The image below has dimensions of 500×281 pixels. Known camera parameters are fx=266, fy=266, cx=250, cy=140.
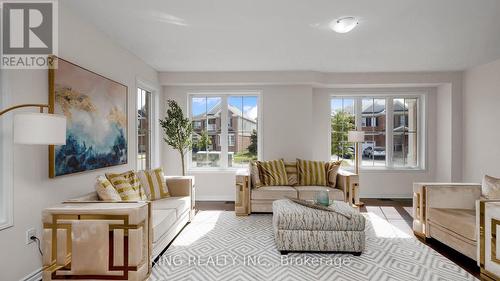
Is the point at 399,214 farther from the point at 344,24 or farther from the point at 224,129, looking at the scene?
the point at 224,129

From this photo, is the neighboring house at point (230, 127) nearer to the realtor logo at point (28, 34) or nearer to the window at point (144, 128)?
the window at point (144, 128)

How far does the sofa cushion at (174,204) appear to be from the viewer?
137 inches

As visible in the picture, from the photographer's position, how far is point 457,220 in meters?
2.97

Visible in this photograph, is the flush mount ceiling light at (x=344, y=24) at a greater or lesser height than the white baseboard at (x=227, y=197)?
greater

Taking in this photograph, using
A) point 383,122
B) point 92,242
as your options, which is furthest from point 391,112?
point 92,242

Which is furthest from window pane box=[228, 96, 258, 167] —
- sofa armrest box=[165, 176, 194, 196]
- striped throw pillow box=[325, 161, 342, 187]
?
sofa armrest box=[165, 176, 194, 196]

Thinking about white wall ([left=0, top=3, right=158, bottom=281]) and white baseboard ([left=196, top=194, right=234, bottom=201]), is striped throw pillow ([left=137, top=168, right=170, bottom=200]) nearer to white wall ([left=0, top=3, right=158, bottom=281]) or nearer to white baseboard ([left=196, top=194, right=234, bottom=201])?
white wall ([left=0, top=3, right=158, bottom=281])

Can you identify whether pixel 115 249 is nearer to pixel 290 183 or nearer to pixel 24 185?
pixel 24 185

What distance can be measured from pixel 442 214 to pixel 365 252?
1.06 m

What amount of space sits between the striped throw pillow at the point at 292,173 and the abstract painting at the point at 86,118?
2796 mm

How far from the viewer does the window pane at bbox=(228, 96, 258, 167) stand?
576 cm

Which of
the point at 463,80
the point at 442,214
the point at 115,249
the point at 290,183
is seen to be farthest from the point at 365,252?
the point at 463,80

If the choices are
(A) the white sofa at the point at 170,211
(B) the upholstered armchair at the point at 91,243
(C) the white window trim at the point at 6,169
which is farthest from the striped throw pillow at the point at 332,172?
(C) the white window trim at the point at 6,169

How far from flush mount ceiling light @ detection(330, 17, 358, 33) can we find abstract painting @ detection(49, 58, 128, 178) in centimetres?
293
